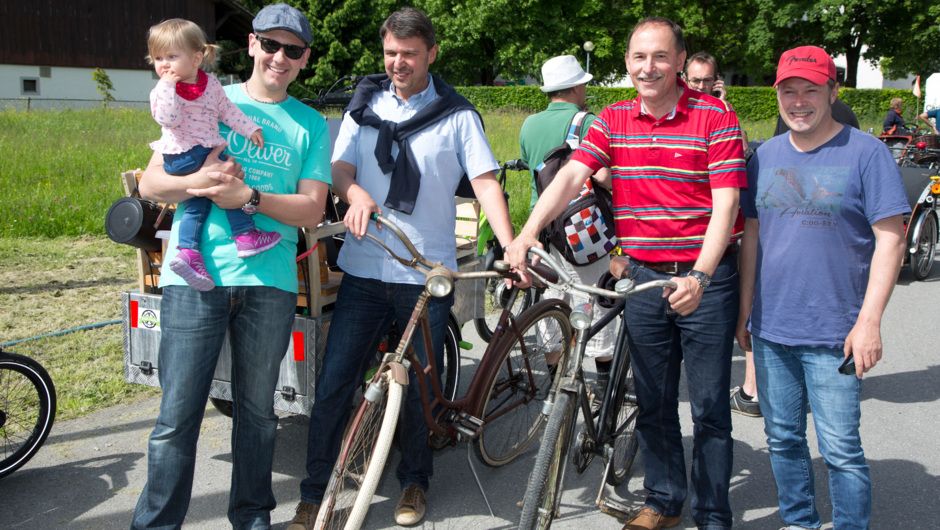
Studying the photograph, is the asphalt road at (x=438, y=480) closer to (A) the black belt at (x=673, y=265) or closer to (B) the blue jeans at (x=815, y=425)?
(B) the blue jeans at (x=815, y=425)

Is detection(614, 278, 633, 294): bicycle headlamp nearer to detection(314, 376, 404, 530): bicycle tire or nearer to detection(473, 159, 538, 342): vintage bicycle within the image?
detection(314, 376, 404, 530): bicycle tire

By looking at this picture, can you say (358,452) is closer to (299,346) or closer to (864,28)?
(299,346)

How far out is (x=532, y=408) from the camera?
4148 mm

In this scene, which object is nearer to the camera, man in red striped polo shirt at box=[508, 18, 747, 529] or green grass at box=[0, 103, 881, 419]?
man in red striped polo shirt at box=[508, 18, 747, 529]

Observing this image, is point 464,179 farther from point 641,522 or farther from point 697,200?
point 641,522

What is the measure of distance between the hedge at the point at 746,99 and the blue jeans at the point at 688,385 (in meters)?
29.7

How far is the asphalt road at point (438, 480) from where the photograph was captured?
11.2ft

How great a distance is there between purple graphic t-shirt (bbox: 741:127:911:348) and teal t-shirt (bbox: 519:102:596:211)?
77.2 inches

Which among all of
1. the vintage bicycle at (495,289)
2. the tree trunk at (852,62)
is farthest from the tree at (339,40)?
the vintage bicycle at (495,289)

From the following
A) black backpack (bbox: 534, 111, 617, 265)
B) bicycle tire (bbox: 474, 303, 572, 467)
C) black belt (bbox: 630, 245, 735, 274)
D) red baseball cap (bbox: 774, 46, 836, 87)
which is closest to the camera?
red baseball cap (bbox: 774, 46, 836, 87)

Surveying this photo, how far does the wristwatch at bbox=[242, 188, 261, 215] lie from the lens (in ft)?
8.80

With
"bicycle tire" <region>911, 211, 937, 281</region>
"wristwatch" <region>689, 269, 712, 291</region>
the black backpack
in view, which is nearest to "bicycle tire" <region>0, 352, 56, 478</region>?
the black backpack

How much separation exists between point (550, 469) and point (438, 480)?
50.5 inches

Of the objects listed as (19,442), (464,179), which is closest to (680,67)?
(464,179)
